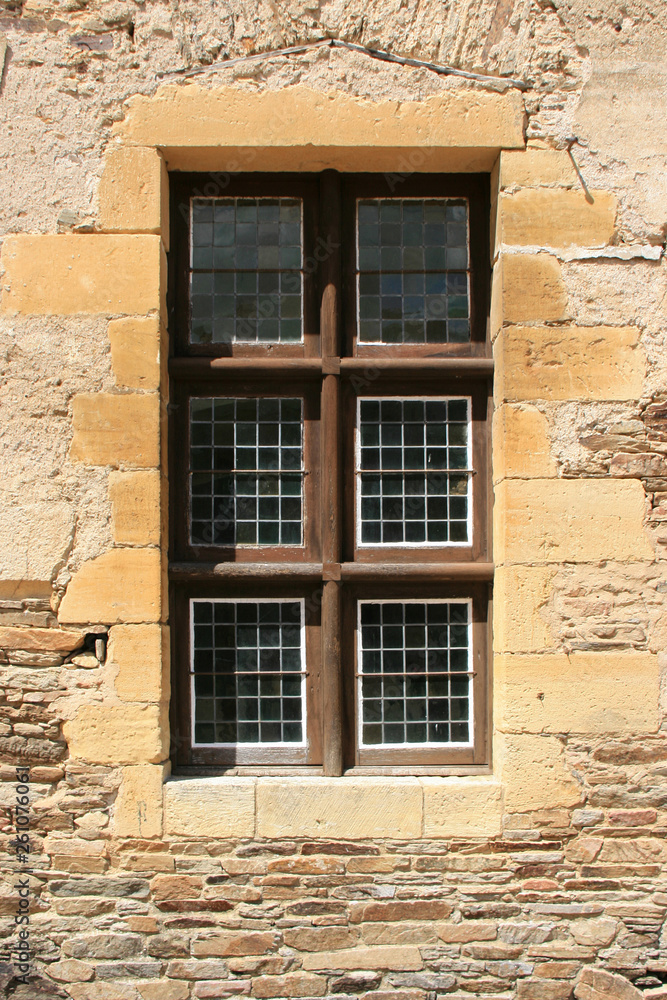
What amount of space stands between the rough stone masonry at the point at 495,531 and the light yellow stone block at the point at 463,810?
0.01 meters

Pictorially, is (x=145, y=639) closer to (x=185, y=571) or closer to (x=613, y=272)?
(x=185, y=571)

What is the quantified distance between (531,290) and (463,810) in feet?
6.93

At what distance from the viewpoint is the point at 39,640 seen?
2.64 m

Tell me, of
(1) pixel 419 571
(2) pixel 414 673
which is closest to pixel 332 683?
(2) pixel 414 673

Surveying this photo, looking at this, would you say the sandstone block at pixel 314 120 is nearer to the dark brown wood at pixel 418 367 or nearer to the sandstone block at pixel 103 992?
the dark brown wood at pixel 418 367

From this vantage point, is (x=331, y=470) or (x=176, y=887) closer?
(x=176, y=887)

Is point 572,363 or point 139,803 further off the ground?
point 572,363

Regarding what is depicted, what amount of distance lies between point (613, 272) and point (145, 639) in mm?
2415

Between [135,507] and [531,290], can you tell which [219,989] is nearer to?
[135,507]

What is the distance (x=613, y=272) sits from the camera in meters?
2.72

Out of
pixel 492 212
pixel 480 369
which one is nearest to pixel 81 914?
pixel 480 369

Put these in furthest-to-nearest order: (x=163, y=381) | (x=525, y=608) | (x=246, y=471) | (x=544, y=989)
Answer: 1. (x=246, y=471)
2. (x=163, y=381)
3. (x=525, y=608)
4. (x=544, y=989)

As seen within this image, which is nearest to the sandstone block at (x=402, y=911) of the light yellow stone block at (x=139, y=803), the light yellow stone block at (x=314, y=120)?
the light yellow stone block at (x=139, y=803)

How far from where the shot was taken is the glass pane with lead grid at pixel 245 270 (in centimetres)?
294
